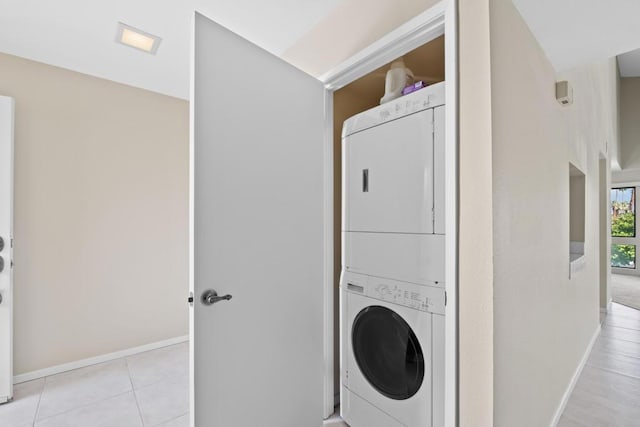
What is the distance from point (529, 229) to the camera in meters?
1.31

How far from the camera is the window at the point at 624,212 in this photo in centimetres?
675

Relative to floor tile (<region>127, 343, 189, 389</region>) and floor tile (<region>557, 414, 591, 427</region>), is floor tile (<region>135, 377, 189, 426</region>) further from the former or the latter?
floor tile (<region>557, 414, 591, 427</region>)

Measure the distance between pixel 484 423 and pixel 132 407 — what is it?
204 centimetres

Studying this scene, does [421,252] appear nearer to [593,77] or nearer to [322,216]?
[322,216]

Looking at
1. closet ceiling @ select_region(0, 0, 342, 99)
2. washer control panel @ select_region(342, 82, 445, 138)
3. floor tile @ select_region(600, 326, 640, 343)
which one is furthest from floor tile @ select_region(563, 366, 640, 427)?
closet ceiling @ select_region(0, 0, 342, 99)

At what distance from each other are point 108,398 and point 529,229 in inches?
107

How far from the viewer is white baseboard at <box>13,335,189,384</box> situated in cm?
222

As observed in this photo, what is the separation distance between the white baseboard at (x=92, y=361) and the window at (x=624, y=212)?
9.26 m

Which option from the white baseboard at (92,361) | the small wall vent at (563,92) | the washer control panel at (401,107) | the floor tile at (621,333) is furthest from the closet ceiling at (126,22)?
the floor tile at (621,333)

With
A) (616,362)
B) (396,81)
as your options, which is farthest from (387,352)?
(616,362)

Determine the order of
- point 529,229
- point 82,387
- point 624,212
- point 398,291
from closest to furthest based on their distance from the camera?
point 529,229 < point 398,291 < point 82,387 < point 624,212

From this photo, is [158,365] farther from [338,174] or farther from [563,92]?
[563,92]

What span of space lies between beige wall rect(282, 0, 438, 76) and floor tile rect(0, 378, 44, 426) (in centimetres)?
278

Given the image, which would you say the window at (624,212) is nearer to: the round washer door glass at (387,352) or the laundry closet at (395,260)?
the laundry closet at (395,260)
